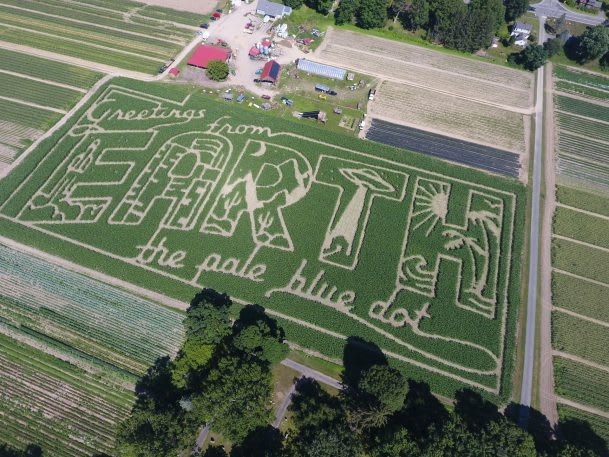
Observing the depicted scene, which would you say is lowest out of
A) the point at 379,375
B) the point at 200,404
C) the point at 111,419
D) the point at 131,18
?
the point at 111,419

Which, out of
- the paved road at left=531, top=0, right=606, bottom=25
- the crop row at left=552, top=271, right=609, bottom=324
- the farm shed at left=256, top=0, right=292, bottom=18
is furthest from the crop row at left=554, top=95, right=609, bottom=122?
the farm shed at left=256, top=0, right=292, bottom=18

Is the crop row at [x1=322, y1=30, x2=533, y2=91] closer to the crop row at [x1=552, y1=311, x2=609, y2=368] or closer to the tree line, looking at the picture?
the tree line

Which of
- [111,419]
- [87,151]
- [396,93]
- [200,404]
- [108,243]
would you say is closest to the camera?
[200,404]

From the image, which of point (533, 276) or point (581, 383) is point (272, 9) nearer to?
point (533, 276)

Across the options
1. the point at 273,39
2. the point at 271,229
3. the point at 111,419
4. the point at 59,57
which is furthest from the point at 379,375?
the point at 59,57

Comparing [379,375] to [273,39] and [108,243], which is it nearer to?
[108,243]

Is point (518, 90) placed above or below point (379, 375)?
above

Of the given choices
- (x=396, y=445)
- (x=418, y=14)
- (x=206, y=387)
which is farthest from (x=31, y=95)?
(x=396, y=445)
